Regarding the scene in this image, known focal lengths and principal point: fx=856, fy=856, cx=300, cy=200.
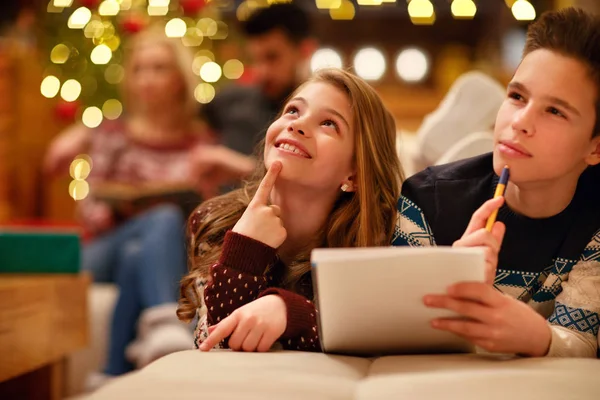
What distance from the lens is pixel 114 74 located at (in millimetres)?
3502

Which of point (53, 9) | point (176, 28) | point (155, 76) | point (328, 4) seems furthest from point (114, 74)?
point (328, 4)

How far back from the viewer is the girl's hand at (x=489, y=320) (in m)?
0.86

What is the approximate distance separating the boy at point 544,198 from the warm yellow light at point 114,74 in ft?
8.46

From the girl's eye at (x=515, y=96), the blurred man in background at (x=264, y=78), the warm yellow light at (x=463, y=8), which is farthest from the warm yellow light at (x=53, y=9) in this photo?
the girl's eye at (x=515, y=96)

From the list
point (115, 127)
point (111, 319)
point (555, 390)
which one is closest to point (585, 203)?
point (555, 390)

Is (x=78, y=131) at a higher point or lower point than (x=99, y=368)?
higher

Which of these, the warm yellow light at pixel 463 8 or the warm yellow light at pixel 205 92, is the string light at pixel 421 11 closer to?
the warm yellow light at pixel 463 8

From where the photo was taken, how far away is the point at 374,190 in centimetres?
118

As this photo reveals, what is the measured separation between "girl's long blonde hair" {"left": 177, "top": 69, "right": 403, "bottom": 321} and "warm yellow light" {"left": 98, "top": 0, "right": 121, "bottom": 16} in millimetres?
2399

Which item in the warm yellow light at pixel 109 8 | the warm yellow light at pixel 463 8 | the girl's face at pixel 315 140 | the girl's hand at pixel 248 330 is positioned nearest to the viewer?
the girl's hand at pixel 248 330

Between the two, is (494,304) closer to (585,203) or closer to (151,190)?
(585,203)

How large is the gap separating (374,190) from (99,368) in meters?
1.63

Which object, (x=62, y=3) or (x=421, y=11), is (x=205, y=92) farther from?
(x=421, y=11)

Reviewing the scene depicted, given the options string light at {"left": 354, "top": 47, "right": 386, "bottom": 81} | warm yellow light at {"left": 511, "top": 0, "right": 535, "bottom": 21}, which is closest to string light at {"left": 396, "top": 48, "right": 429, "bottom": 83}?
string light at {"left": 354, "top": 47, "right": 386, "bottom": 81}
